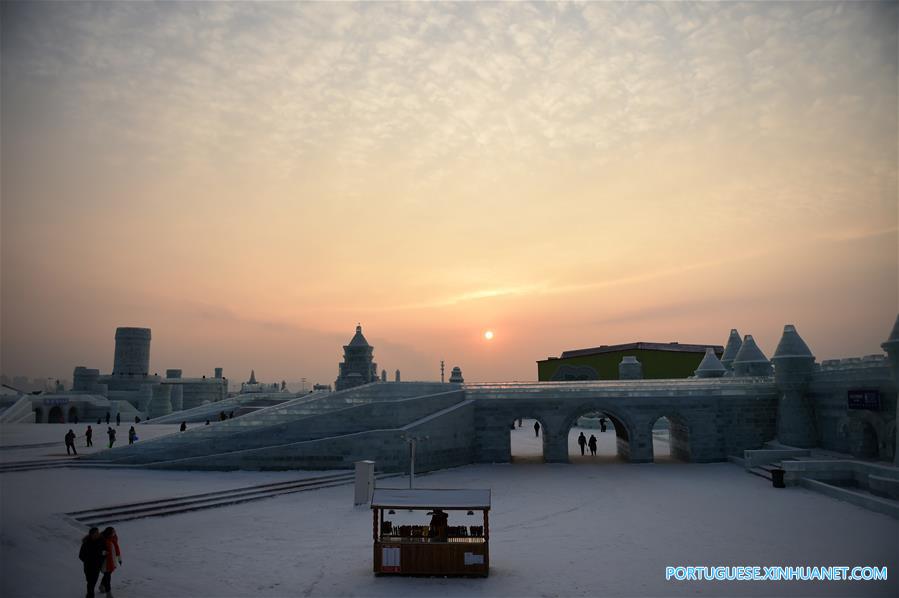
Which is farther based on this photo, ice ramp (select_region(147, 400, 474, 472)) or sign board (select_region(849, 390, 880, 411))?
ice ramp (select_region(147, 400, 474, 472))

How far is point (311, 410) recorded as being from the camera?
90.1 feet

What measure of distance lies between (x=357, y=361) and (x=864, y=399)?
3242 centimetres

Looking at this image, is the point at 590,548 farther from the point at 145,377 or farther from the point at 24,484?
the point at 145,377

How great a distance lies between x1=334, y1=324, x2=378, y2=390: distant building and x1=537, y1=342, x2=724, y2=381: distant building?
115 ft

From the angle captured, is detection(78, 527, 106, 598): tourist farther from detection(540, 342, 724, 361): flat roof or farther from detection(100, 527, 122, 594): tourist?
detection(540, 342, 724, 361): flat roof

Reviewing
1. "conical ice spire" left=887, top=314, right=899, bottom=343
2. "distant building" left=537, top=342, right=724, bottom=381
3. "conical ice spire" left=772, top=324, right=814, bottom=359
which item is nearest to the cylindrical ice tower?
"distant building" left=537, top=342, right=724, bottom=381

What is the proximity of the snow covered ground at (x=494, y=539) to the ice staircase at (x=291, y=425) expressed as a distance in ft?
6.20

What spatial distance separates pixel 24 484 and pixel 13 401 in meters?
41.2

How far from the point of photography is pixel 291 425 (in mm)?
26156

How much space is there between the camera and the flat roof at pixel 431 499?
12.6 metres

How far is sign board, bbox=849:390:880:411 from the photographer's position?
2372cm

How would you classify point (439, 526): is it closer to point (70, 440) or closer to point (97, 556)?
point (97, 556)

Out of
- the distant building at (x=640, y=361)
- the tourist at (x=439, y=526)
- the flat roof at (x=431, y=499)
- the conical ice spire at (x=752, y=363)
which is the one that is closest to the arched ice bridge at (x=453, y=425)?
the conical ice spire at (x=752, y=363)

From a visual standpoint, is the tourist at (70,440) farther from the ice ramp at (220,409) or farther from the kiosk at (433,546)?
the kiosk at (433,546)
